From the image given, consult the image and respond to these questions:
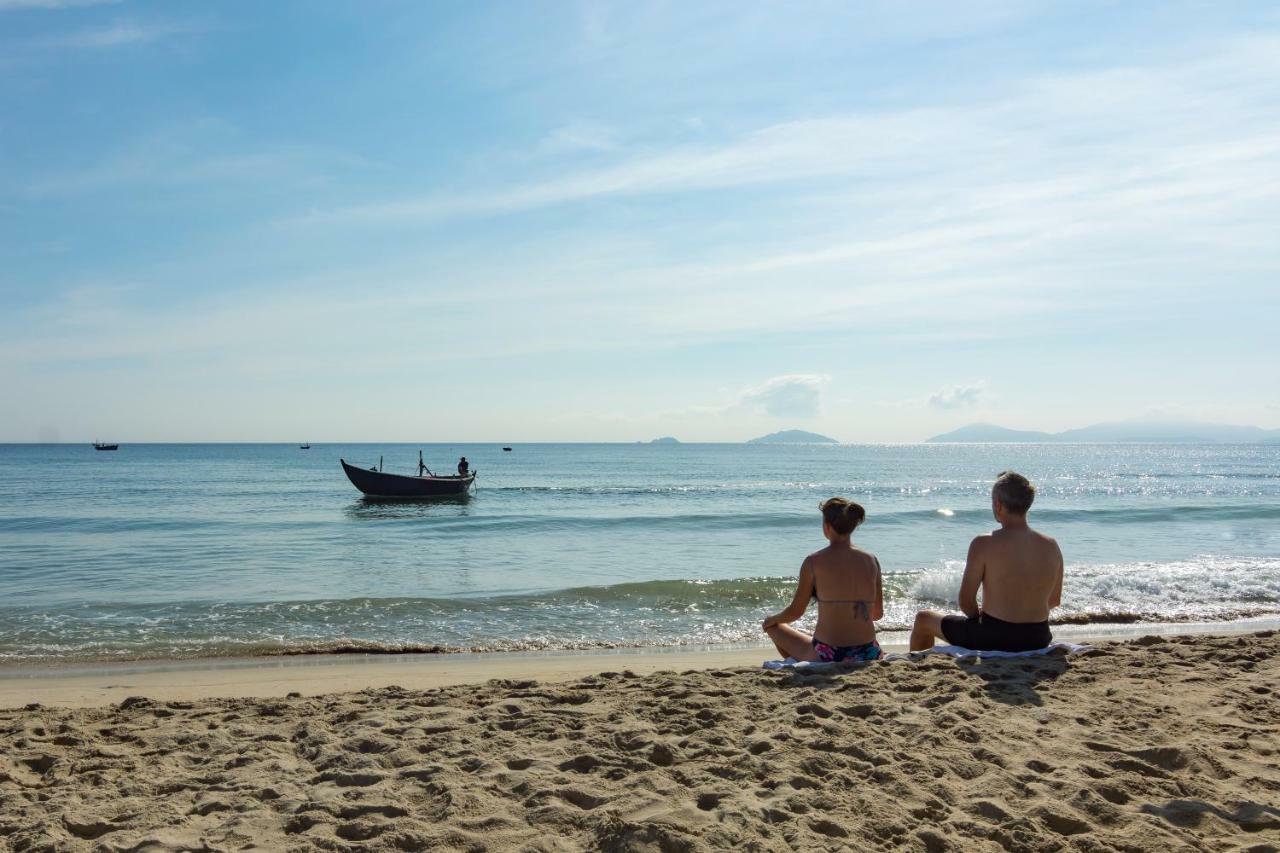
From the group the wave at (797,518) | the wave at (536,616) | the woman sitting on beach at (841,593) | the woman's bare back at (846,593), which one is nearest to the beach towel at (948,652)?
the woman sitting on beach at (841,593)

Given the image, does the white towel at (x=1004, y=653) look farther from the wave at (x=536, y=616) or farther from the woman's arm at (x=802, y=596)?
the wave at (x=536, y=616)

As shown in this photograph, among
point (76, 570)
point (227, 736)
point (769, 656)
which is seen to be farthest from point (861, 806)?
point (76, 570)

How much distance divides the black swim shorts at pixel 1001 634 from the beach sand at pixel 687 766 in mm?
458

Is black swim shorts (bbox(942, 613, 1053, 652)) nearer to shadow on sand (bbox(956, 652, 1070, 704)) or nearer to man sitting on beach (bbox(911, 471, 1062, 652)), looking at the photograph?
man sitting on beach (bbox(911, 471, 1062, 652))

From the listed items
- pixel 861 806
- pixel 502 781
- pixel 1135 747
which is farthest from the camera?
pixel 1135 747

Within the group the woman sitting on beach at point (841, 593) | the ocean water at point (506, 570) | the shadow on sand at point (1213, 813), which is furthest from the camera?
the ocean water at point (506, 570)

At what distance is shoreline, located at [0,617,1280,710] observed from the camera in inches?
258

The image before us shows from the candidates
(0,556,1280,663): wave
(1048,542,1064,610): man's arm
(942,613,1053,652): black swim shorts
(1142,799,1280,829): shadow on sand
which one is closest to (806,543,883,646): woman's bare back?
(942,613,1053,652): black swim shorts

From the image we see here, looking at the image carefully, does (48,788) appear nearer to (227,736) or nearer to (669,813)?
(227,736)

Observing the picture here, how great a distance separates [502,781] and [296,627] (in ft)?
22.3

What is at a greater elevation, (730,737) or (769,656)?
(730,737)

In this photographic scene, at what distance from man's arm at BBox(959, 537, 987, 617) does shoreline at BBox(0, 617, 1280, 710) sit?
1.65 meters

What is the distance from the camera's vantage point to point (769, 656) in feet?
26.5

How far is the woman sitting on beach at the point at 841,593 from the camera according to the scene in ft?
18.9
